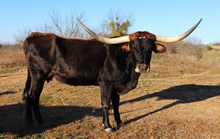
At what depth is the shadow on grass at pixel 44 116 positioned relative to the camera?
24.5ft

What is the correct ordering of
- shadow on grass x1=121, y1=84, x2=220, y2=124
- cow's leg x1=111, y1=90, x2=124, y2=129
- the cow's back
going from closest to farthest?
the cow's back < cow's leg x1=111, y1=90, x2=124, y2=129 < shadow on grass x1=121, y1=84, x2=220, y2=124

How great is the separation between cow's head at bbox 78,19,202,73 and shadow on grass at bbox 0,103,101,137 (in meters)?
2.46

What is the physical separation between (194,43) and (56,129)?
4475 cm

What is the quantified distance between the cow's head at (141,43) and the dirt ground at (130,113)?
63.1 inches

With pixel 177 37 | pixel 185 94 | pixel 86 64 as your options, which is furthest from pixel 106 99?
pixel 185 94

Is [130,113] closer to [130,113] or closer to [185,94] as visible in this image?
[130,113]

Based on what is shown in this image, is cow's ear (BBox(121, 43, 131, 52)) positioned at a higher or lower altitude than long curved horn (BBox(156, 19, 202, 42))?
lower

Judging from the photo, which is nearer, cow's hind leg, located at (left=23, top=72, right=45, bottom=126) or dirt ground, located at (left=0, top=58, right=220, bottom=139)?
dirt ground, located at (left=0, top=58, right=220, bottom=139)

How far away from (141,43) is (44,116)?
3.59m

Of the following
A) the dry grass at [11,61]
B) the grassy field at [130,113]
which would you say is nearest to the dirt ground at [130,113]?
the grassy field at [130,113]

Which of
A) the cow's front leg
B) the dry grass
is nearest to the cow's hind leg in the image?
→ the cow's front leg

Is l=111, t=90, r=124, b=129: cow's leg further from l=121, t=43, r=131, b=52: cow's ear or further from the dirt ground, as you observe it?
l=121, t=43, r=131, b=52: cow's ear

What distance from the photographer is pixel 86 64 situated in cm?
752

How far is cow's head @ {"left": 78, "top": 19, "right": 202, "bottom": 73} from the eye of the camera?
6.74 meters
